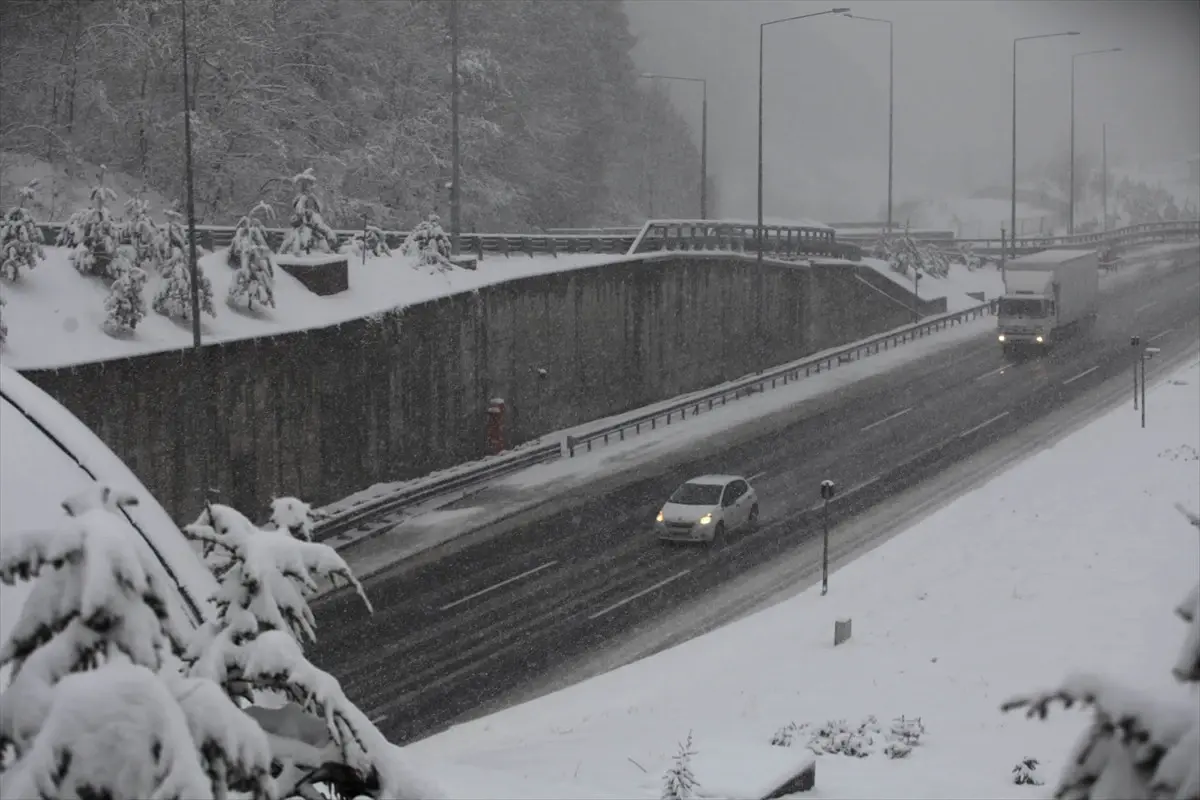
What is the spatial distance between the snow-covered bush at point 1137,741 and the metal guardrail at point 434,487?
2851 cm

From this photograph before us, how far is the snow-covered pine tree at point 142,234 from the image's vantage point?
33.8 metres

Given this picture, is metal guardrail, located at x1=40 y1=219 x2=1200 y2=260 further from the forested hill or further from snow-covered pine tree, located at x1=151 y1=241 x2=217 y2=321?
the forested hill

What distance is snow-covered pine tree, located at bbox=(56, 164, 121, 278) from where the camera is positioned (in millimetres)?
32562

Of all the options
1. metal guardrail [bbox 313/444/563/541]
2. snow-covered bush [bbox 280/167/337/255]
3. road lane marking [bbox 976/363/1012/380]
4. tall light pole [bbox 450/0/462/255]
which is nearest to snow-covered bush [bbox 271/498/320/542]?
metal guardrail [bbox 313/444/563/541]

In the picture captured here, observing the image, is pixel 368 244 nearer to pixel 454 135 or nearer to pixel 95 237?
pixel 454 135

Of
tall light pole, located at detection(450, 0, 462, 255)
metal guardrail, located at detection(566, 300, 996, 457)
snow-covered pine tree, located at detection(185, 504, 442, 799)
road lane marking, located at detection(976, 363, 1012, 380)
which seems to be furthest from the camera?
road lane marking, located at detection(976, 363, 1012, 380)

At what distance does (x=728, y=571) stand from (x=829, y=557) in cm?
234

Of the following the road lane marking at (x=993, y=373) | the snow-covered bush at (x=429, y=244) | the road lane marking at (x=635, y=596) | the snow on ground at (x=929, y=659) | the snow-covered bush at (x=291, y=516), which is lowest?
the road lane marking at (x=635, y=596)

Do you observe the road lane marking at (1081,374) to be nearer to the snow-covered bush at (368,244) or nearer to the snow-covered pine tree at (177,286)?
the snow-covered bush at (368,244)

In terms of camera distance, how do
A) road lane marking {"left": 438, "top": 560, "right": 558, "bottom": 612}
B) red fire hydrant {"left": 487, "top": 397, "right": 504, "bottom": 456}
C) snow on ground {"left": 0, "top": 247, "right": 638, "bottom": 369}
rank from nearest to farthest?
road lane marking {"left": 438, "top": 560, "right": 558, "bottom": 612}
snow on ground {"left": 0, "top": 247, "right": 638, "bottom": 369}
red fire hydrant {"left": 487, "top": 397, "right": 504, "bottom": 456}

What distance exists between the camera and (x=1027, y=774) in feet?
54.2

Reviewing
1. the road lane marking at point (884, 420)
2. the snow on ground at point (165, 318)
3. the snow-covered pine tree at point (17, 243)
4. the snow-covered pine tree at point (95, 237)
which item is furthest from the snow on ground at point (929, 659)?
the snow-covered pine tree at point (95, 237)

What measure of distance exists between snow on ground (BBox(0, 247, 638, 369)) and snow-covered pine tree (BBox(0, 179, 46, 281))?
0.46 meters

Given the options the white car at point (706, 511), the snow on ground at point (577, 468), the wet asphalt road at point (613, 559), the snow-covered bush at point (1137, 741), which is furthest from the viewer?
the snow on ground at point (577, 468)
